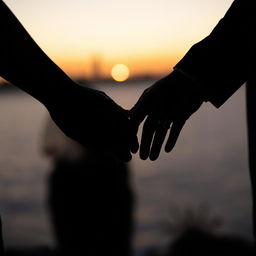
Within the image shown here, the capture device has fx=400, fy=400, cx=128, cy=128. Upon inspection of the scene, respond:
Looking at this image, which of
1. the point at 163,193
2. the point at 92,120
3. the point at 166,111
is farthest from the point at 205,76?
the point at 163,193

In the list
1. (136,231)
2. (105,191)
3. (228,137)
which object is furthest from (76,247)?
(228,137)

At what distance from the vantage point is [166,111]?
205cm

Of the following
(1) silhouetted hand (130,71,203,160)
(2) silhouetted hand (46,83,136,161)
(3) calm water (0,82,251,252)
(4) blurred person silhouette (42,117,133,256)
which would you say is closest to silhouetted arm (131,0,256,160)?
(1) silhouetted hand (130,71,203,160)

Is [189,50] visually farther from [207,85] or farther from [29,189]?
[29,189]

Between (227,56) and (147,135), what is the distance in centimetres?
55

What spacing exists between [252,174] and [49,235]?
21.9 ft

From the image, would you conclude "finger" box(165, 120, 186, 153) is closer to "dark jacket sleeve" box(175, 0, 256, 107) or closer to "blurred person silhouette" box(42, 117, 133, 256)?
"dark jacket sleeve" box(175, 0, 256, 107)

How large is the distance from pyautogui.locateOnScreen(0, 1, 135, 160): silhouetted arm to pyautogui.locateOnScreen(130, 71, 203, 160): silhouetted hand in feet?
0.51

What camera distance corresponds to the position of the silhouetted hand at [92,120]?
6.24ft

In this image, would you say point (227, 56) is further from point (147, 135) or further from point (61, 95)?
point (61, 95)

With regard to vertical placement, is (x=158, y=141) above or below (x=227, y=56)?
below

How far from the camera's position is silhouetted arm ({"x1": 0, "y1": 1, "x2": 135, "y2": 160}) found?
1.62 meters

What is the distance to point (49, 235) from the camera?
26.1 feet

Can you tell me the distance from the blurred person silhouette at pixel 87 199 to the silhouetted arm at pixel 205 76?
2.49 meters
